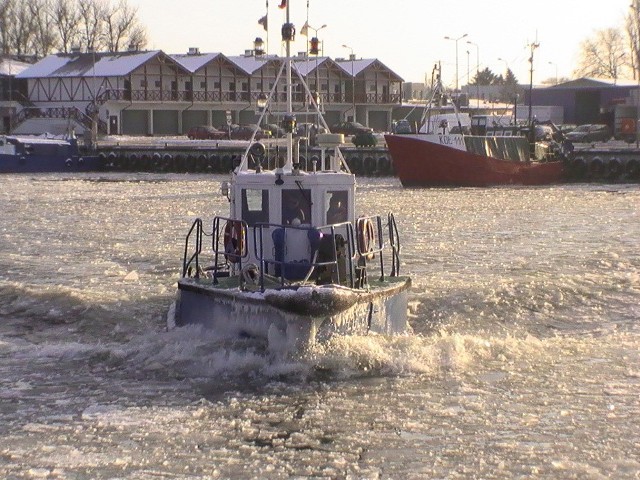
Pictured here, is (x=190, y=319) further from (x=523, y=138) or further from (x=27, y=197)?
(x=523, y=138)

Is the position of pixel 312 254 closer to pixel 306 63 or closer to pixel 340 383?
pixel 340 383

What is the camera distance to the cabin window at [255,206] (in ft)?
55.4

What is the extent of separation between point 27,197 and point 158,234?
16363 millimetres

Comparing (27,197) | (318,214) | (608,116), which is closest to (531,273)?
(318,214)

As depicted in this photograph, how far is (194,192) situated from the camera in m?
49.4

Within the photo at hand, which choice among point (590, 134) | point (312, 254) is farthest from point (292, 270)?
point (590, 134)

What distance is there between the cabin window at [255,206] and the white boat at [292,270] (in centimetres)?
1

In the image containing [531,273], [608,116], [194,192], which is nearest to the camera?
[531,273]

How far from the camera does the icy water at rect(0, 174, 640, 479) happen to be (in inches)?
→ 473

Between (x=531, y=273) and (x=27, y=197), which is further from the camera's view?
(x=27, y=197)

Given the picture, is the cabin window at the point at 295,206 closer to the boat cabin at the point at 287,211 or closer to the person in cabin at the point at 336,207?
the boat cabin at the point at 287,211

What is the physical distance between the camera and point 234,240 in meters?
16.8

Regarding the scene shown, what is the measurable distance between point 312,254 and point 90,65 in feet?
268

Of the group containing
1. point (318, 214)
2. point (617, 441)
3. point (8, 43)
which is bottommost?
point (617, 441)
